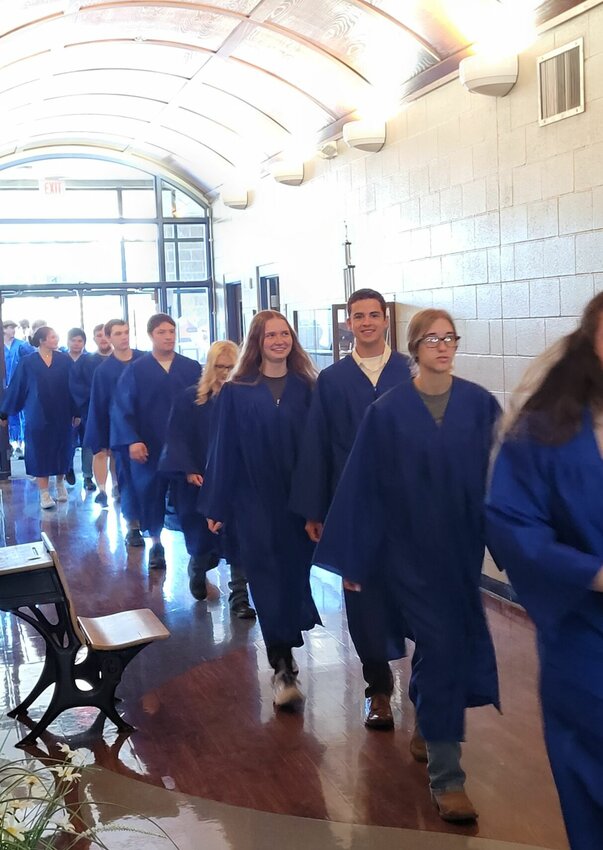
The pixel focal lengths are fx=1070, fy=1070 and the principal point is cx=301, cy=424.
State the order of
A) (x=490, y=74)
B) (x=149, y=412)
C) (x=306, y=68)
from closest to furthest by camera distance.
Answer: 1. (x=490, y=74)
2. (x=149, y=412)
3. (x=306, y=68)

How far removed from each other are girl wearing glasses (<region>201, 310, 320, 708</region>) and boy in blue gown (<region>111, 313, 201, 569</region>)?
2.29 meters

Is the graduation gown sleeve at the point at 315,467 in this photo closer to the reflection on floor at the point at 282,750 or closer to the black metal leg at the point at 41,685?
the reflection on floor at the point at 282,750

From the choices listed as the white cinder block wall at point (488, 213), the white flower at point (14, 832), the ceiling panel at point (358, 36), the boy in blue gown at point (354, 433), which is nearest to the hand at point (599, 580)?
the white flower at point (14, 832)

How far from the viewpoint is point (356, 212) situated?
810 centimetres

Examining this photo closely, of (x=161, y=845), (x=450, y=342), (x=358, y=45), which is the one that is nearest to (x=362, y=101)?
(x=358, y=45)

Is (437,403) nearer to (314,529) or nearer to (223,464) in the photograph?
(314,529)

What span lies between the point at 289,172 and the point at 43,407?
315 centimetres

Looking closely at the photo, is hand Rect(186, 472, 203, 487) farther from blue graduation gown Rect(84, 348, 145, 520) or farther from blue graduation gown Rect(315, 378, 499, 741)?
blue graduation gown Rect(315, 378, 499, 741)

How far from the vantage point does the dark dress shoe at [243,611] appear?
228 inches

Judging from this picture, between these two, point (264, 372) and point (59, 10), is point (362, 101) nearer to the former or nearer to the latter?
point (59, 10)

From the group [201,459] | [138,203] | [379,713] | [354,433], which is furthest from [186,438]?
[138,203]

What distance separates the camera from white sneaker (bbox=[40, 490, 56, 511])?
9571 millimetres

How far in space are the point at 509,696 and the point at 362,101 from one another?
4721mm

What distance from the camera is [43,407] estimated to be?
10008mm
